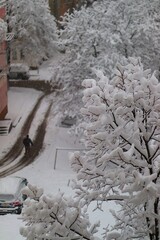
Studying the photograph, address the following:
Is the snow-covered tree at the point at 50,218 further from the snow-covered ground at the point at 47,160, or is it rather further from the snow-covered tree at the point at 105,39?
the snow-covered tree at the point at 105,39

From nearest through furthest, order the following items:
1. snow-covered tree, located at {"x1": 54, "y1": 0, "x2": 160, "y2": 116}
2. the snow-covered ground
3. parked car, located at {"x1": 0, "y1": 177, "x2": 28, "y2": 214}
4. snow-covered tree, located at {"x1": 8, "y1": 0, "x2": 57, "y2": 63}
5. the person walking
Result: 1. the snow-covered ground
2. parked car, located at {"x1": 0, "y1": 177, "x2": 28, "y2": 214}
3. snow-covered tree, located at {"x1": 54, "y1": 0, "x2": 160, "y2": 116}
4. the person walking
5. snow-covered tree, located at {"x1": 8, "y1": 0, "x2": 57, "y2": 63}

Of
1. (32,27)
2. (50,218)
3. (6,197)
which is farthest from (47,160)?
(50,218)

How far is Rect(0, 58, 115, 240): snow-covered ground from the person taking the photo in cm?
1814

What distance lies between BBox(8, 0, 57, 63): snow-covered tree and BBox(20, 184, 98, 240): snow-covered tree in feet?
109

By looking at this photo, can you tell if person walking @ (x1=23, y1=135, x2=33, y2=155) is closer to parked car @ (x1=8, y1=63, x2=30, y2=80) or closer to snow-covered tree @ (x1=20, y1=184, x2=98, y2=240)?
parked car @ (x1=8, y1=63, x2=30, y2=80)

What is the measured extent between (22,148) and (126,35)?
909cm

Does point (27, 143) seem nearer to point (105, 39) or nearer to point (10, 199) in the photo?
point (105, 39)

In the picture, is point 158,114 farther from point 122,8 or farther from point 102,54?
point 122,8

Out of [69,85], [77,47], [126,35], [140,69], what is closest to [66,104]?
[69,85]

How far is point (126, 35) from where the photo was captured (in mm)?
29172

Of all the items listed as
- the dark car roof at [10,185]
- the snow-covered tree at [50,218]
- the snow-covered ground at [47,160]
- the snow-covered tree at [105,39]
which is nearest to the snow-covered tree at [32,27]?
the snow-covered ground at [47,160]

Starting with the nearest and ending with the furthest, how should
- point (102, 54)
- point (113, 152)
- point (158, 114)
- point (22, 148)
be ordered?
point (113, 152) < point (158, 114) < point (102, 54) < point (22, 148)

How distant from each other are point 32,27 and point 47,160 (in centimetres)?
1673

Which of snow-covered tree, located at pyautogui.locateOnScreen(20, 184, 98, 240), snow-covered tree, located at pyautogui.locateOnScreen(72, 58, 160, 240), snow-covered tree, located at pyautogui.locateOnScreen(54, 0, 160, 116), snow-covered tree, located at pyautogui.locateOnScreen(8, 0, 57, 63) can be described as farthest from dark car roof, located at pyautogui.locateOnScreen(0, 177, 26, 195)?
snow-covered tree, located at pyautogui.locateOnScreen(8, 0, 57, 63)
